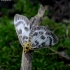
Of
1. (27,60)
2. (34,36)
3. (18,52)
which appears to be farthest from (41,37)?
(18,52)

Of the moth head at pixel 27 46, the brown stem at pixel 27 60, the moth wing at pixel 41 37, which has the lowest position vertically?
the brown stem at pixel 27 60

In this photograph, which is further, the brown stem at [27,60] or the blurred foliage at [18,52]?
the blurred foliage at [18,52]

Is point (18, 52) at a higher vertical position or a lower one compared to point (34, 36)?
lower

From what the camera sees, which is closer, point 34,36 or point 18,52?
point 34,36

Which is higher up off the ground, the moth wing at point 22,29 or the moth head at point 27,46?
the moth wing at point 22,29

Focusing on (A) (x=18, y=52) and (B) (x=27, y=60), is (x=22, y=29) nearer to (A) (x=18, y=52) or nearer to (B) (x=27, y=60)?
(B) (x=27, y=60)

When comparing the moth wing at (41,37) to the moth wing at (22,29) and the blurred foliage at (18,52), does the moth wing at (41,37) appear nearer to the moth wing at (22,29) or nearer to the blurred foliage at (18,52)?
the moth wing at (22,29)

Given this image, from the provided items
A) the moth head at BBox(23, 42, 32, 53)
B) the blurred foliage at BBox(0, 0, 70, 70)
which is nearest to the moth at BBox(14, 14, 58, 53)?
the moth head at BBox(23, 42, 32, 53)

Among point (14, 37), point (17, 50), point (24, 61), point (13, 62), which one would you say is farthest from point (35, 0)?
point (24, 61)

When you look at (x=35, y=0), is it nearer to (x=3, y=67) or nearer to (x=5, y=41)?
(x=5, y=41)

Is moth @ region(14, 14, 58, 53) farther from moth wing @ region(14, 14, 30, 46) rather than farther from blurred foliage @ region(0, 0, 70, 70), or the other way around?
blurred foliage @ region(0, 0, 70, 70)

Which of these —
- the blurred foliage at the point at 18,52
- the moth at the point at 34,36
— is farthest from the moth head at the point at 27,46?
the blurred foliage at the point at 18,52
